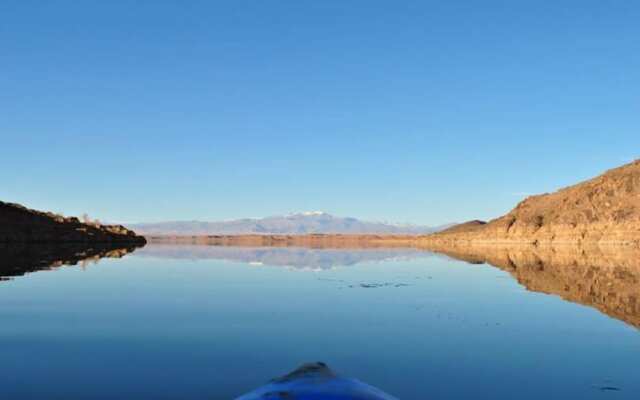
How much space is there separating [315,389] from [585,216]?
5421 inches

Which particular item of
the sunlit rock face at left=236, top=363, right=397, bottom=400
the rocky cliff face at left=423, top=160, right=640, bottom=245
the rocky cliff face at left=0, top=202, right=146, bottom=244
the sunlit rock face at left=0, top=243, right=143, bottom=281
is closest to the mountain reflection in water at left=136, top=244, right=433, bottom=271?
the sunlit rock face at left=0, top=243, right=143, bottom=281

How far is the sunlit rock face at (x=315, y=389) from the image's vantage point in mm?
7121

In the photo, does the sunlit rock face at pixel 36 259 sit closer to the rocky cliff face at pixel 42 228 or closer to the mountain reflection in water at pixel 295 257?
the mountain reflection in water at pixel 295 257

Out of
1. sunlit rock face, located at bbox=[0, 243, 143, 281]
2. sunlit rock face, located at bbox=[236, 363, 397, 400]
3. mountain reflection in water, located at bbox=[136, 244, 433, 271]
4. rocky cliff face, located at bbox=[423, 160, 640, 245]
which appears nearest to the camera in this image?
sunlit rock face, located at bbox=[236, 363, 397, 400]

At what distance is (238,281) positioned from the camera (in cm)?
3312

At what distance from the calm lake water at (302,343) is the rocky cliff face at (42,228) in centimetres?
8216

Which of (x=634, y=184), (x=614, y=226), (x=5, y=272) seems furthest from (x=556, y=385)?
(x=634, y=184)

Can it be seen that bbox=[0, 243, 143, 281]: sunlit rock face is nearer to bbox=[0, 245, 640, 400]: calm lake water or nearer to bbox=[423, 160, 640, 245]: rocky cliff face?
bbox=[0, 245, 640, 400]: calm lake water

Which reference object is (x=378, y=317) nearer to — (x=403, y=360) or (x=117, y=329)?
(x=403, y=360)

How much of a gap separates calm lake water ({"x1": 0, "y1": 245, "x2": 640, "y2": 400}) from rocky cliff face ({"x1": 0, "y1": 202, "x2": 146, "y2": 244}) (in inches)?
3235

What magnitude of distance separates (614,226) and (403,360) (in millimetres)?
114076

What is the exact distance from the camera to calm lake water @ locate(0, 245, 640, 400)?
10.4m

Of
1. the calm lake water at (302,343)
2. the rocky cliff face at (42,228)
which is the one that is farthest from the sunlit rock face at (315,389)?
the rocky cliff face at (42,228)

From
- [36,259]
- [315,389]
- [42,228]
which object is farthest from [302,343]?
[42,228]
